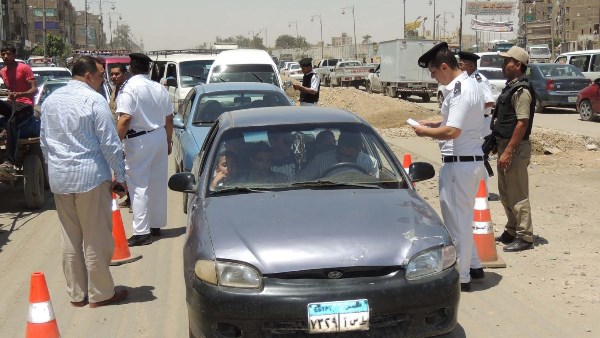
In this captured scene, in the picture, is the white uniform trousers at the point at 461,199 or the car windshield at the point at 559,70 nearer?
the white uniform trousers at the point at 461,199

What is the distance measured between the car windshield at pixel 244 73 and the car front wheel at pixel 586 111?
9353 millimetres

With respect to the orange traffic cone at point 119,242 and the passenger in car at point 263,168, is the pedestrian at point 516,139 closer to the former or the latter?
the passenger in car at point 263,168

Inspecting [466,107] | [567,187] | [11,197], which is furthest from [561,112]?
[466,107]

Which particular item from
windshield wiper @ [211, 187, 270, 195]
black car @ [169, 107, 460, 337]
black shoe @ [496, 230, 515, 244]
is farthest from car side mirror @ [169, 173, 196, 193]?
black shoe @ [496, 230, 515, 244]

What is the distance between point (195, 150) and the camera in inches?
342

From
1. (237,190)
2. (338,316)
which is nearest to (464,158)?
(237,190)

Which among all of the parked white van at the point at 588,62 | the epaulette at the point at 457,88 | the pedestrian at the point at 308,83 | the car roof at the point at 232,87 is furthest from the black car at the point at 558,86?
the epaulette at the point at 457,88

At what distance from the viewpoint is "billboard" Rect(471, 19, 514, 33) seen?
11106cm

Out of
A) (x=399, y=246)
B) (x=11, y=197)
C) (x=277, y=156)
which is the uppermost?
(x=277, y=156)

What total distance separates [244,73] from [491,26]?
334 ft

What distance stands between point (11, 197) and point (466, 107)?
8.04m

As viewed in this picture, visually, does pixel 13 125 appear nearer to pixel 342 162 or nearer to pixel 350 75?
pixel 342 162

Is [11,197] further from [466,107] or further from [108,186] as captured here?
[466,107]

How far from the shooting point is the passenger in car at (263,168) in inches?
209
